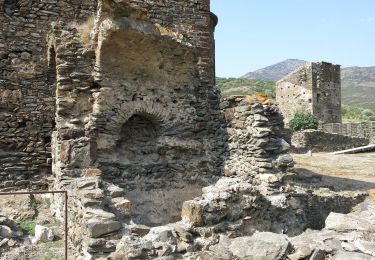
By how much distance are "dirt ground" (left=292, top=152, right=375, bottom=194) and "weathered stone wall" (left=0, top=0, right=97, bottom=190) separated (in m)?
8.13

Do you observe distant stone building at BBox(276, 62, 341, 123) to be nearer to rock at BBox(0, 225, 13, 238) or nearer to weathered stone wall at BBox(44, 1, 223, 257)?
weathered stone wall at BBox(44, 1, 223, 257)

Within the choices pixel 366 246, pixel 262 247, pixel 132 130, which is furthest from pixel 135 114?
pixel 366 246

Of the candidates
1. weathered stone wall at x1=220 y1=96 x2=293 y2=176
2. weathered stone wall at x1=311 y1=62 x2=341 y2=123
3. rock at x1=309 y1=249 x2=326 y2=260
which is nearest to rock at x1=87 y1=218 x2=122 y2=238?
rock at x1=309 y1=249 x2=326 y2=260

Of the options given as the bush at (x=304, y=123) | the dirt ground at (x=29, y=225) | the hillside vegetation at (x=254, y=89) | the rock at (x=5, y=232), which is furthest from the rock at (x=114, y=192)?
the hillside vegetation at (x=254, y=89)

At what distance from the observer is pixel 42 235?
6.25m

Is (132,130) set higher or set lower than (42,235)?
higher

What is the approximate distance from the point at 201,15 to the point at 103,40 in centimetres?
396

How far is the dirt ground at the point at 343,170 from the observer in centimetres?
1131

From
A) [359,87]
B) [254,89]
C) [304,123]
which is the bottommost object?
[304,123]

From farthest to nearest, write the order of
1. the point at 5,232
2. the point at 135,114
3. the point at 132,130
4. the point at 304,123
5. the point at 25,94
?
1. the point at 304,123
2. the point at 25,94
3. the point at 132,130
4. the point at 135,114
5. the point at 5,232

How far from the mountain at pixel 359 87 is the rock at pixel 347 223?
7808 centimetres

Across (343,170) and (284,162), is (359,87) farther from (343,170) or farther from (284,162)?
(284,162)

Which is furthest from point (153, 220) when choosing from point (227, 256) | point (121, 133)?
point (227, 256)

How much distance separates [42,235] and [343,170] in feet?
38.6
